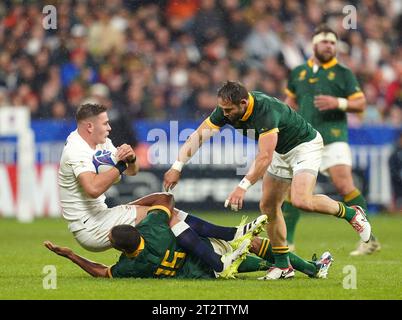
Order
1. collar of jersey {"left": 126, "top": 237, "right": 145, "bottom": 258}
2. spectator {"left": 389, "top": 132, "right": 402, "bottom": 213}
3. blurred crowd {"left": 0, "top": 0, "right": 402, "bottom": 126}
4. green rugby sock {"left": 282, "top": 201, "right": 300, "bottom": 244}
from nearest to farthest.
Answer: collar of jersey {"left": 126, "top": 237, "right": 145, "bottom": 258}, green rugby sock {"left": 282, "top": 201, "right": 300, "bottom": 244}, spectator {"left": 389, "top": 132, "right": 402, "bottom": 213}, blurred crowd {"left": 0, "top": 0, "right": 402, "bottom": 126}

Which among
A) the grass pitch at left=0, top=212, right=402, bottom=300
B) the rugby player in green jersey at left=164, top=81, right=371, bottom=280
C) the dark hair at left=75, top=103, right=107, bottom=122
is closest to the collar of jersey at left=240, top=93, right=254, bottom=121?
the rugby player in green jersey at left=164, top=81, right=371, bottom=280

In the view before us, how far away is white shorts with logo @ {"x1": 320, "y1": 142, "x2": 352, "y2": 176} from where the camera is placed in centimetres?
1248

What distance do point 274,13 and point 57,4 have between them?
14.2 ft

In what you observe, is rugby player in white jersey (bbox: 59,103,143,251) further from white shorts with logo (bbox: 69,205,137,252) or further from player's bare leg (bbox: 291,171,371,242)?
player's bare leg (bbox: 291,171,371,242)

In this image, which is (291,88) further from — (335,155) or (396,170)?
(396,170)

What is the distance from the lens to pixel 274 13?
21.1 metres

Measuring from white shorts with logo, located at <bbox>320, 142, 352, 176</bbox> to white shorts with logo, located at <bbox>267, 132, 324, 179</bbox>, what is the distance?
2.42 meters

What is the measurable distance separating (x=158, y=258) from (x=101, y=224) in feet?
2.26

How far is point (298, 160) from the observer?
9852 millimetres

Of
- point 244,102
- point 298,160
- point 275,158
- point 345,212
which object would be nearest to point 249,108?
point 244,102

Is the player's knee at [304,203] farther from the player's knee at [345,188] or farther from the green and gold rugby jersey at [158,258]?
the player's knee at [345,188]
